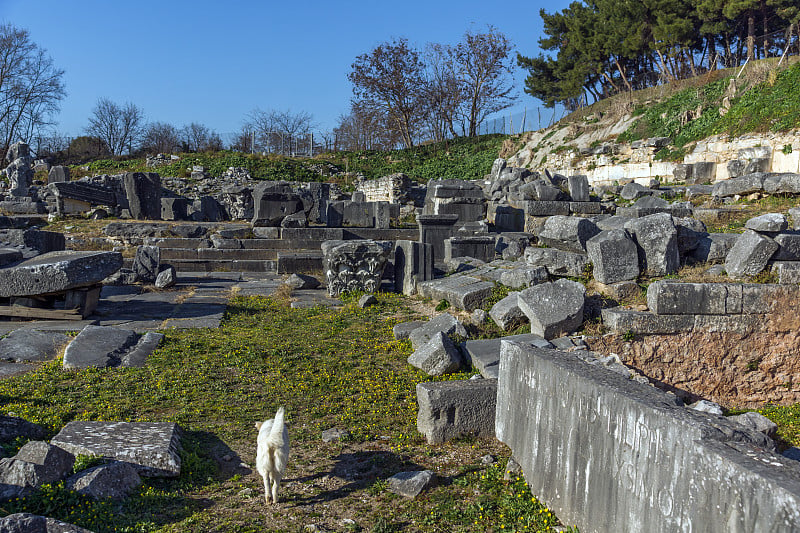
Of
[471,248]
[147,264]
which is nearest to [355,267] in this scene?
[471,248]

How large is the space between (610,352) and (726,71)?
2426 cm

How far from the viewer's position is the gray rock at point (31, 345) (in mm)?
6320

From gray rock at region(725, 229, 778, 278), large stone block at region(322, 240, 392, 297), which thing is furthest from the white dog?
large stone block at region(322, 240, 392, 297)

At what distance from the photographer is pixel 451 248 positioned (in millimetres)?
11953

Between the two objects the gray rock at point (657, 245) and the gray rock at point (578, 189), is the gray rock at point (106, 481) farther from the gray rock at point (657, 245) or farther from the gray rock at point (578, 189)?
the gray rock at point (578, 189)

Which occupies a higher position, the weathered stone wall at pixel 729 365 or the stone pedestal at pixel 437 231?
the stone pedestal at pixel 437 231

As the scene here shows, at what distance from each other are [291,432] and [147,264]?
8143 mm

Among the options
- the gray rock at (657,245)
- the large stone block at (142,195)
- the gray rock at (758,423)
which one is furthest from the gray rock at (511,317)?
the large stone block at (142,195)

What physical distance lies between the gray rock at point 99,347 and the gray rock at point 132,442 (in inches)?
79.8

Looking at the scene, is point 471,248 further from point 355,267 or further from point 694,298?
point 694,298

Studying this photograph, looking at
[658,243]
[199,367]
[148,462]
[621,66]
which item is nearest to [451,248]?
[658,243]

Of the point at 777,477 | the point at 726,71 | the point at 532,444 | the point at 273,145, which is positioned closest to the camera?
the point at 777,477

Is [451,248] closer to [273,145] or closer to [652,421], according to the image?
[652,421]

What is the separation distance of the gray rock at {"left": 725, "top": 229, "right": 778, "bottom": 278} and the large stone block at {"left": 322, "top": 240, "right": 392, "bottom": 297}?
5644 millimetres
